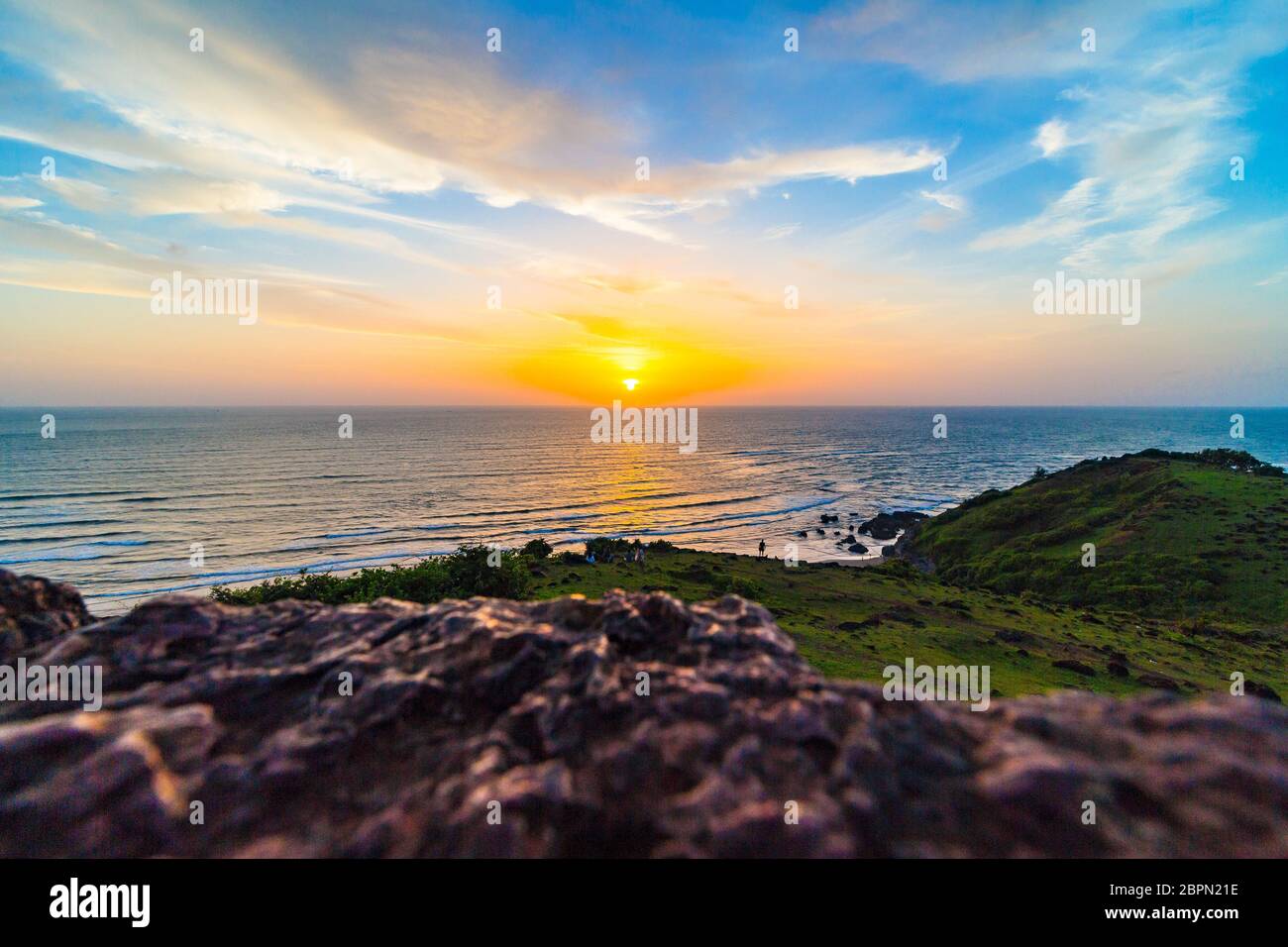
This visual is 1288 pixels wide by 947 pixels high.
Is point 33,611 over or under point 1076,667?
over

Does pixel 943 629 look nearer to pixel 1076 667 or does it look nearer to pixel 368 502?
pixel 1076 667

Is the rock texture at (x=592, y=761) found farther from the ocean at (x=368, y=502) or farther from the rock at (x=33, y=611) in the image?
the ocean at (x=368, y=502)

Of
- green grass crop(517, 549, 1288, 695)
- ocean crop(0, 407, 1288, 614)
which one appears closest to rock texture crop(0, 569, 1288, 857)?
green grass crop(517, 549, 1288, 695)

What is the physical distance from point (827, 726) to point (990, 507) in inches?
3794

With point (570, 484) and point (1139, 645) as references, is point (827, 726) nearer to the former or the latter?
point (1139, 645)

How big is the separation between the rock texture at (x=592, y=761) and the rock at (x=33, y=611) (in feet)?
4.66

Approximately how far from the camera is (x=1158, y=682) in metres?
30.0

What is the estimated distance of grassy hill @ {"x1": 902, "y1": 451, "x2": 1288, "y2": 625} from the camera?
5225cm

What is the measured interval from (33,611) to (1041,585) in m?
78.2

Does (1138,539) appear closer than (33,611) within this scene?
No

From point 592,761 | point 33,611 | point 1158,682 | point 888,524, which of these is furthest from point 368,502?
point 1158,682
